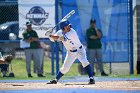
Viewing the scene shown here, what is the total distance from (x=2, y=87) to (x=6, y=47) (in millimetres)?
4958

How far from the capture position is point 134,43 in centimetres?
1733

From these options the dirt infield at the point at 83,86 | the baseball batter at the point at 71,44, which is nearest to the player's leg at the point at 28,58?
the dirt infield at the point at 83,86

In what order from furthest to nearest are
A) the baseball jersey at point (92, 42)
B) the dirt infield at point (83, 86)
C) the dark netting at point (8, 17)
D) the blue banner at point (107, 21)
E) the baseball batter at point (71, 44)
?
the dark netting at point (8, 17)
the blue banner at point (107, 21)
the baseball jersey at point (92, 42)
the baseball batter at point (71, 44)
the dirt infield at point (83, 86)

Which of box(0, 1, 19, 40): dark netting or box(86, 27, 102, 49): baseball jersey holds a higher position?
box(0, 1, 19, 40): dark netting

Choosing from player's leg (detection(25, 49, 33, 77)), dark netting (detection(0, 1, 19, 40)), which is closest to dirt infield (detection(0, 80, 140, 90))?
player's leg (detection(25, 49, 33, 77))

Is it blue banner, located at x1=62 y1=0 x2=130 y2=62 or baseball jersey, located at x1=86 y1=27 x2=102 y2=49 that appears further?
blue banner, located at x1=62 y1=0 x2=130 y2=62

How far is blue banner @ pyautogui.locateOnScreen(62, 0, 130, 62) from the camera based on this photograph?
16938 mm

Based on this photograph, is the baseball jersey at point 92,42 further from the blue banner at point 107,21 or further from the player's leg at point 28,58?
the player's leg at point 28,58

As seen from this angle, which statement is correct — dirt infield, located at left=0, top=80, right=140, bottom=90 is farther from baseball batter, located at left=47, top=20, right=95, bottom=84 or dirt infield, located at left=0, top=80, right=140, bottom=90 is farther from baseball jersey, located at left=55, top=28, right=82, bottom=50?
baseball jersey, located at left=55, top=28, right=82, bottom=50

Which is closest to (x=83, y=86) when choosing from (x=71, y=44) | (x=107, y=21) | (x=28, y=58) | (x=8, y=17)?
(x=71, y=44)

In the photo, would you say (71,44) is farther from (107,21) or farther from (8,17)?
(8,17)

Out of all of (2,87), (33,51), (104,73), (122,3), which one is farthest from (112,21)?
(2,87)

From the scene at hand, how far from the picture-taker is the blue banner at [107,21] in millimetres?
16938

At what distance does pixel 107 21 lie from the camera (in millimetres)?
17062
